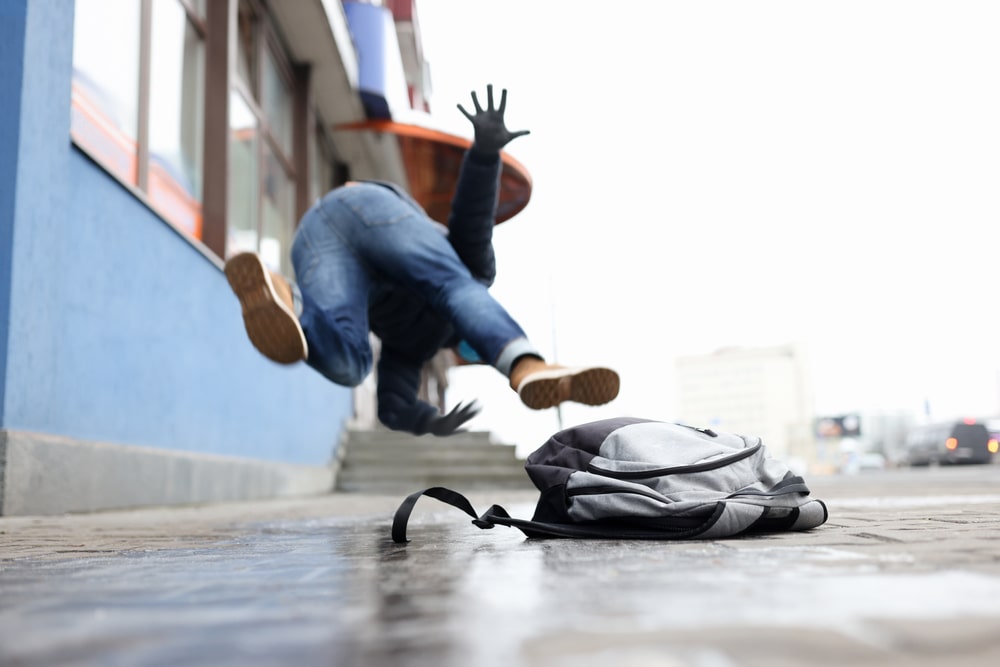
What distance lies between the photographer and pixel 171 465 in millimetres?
4785

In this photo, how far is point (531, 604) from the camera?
96 centimetres

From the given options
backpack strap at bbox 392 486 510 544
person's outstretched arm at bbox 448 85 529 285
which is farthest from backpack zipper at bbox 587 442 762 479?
person's outstretched arm at bbox 448 85 529 285

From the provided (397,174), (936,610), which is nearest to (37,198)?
(936,610)

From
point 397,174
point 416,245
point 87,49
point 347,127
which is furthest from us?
point 397,174

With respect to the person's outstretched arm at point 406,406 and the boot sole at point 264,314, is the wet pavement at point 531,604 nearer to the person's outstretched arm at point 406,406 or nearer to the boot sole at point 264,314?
the boot sole at point 264,314

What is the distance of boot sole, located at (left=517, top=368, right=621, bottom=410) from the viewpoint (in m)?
2.51

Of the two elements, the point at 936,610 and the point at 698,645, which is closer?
the point at 698,645

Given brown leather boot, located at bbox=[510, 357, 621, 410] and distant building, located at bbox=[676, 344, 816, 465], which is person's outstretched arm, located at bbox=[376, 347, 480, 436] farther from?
distant building, located at bbox=[676, 344, 816, 465]

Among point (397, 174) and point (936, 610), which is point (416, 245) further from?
point (397, 174)

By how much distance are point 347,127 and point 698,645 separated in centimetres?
A: 917

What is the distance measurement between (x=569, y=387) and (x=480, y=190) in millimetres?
788

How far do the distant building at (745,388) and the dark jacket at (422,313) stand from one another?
123 meters

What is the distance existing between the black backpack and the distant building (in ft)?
408

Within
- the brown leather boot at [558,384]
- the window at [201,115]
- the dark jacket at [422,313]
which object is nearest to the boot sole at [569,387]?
the brown leather boot at [558,384]
